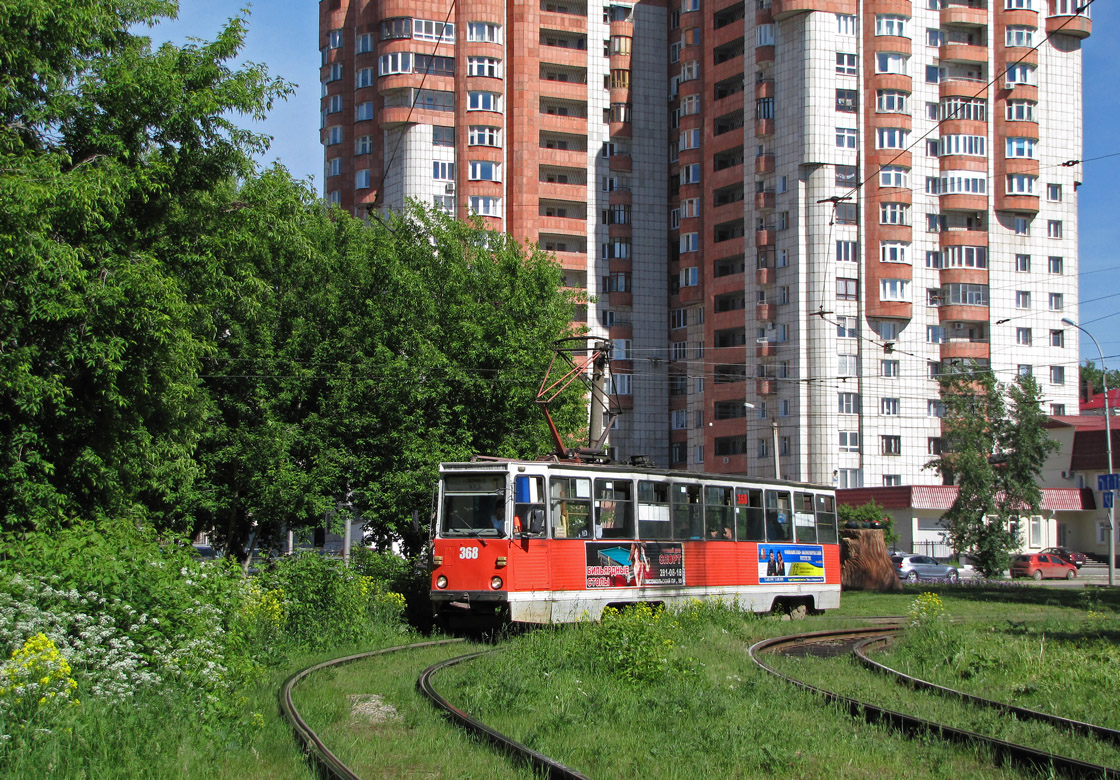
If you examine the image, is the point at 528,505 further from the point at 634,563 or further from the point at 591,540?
the point at 634,563

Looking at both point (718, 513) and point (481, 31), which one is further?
point (481, 31)

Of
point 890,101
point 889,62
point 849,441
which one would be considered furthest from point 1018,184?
point 849,441

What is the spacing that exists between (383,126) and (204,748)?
6221 cm

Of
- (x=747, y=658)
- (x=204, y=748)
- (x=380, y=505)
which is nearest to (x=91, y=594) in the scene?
(x=204, y=748)

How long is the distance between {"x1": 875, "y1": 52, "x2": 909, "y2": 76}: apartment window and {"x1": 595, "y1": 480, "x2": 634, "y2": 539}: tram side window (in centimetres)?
5133

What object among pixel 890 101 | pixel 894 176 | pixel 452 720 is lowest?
pixel 452 720

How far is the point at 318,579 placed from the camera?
55.3 ft

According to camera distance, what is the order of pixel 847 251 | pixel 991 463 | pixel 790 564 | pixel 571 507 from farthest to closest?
pixel 847 251
pixel 991 463
pixel 790 564
pixel 571 507

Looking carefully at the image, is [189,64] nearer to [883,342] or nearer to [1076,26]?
[883,342]

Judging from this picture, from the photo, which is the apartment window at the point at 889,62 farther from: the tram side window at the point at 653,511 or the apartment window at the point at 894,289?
the tram side window at the point at 653,511

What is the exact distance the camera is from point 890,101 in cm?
6347

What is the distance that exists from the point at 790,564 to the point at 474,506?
839cm

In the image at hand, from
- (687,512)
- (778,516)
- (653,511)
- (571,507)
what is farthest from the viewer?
(778,516)

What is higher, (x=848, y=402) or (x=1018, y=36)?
(x=1018, y=36)
